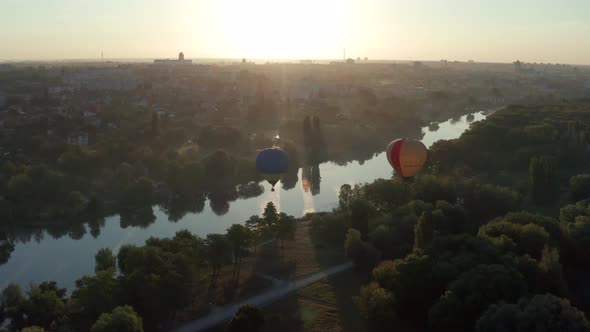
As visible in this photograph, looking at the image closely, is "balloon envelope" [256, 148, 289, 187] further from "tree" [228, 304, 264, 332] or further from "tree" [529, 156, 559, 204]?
"tree" [529, 156, 559, 204]

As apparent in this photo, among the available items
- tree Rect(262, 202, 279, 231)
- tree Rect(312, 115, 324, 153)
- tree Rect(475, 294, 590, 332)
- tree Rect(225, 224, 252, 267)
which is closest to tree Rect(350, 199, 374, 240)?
tree Rect(262, 202, 279, 231)

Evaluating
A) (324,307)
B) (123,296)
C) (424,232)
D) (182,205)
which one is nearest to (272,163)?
(424,232)

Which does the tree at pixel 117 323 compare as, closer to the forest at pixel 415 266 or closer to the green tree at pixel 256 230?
the forest at pixel 415 266

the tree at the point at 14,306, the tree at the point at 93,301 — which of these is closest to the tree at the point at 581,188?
the tree at the point at 93,301

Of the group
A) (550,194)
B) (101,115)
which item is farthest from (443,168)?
(101,115)

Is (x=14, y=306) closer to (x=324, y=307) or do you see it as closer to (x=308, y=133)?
(x=324, y=307)
